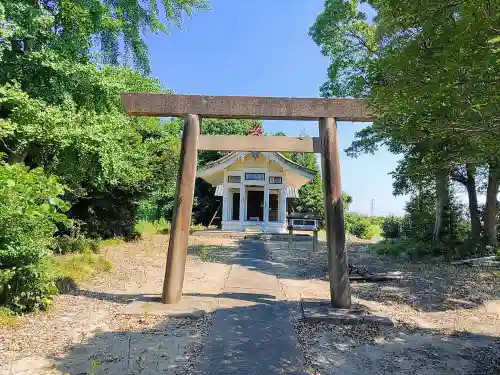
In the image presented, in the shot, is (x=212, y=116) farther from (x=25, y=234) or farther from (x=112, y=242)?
(x=112, y=242)

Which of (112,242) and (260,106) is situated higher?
(260,106)

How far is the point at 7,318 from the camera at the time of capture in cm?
502

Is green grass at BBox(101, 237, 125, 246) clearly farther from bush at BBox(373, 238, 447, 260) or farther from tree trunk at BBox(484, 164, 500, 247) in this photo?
tree trunk at BBox(484, 164, 500, 247)

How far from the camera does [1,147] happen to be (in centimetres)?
946

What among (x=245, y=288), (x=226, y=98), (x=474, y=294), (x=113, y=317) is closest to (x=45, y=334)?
(x=113, y=317)

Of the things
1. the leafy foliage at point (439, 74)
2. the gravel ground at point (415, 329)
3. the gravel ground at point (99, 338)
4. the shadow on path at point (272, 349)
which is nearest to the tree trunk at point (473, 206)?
the gravel ground at point (415, 329)

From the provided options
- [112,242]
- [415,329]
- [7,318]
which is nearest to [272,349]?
[415,329]

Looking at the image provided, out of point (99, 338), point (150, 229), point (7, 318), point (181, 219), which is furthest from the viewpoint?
point (150, 229)

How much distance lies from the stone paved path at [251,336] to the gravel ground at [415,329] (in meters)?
0.22

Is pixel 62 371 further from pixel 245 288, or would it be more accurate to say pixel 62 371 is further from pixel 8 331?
pixel 245 288

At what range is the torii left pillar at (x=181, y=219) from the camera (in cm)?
602

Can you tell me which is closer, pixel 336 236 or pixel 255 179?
pixel 336 236

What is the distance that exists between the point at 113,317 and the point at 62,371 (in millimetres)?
1800

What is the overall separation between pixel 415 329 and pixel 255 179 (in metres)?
17.4
